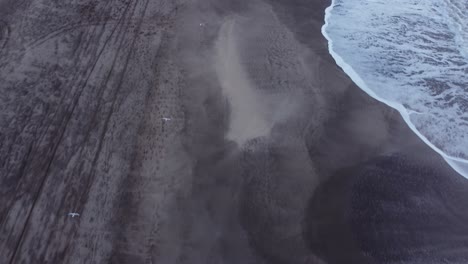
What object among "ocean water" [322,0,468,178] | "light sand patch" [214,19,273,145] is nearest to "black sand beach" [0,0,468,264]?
"light sand patch" [214,19,273,145]

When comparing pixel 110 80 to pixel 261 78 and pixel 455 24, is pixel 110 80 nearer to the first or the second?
pixel 261 78

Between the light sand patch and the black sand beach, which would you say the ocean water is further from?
the light sand patch

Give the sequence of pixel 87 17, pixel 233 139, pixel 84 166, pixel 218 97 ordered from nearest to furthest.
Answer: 1. pixel 84 166
2. pixel 233 139
3. pixel 218 97
4. pixel 87 17

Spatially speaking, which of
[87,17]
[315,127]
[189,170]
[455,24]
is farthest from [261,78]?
[455,24]

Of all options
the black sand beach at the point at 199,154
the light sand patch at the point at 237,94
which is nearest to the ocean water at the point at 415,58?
the black sand beach at the point at 199,154

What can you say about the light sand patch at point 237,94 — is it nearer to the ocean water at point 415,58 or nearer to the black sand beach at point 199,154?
the black sand beach at point 199,154

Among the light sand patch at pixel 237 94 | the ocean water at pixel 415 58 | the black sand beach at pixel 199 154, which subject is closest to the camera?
the black sand beach at pixel 199 154
